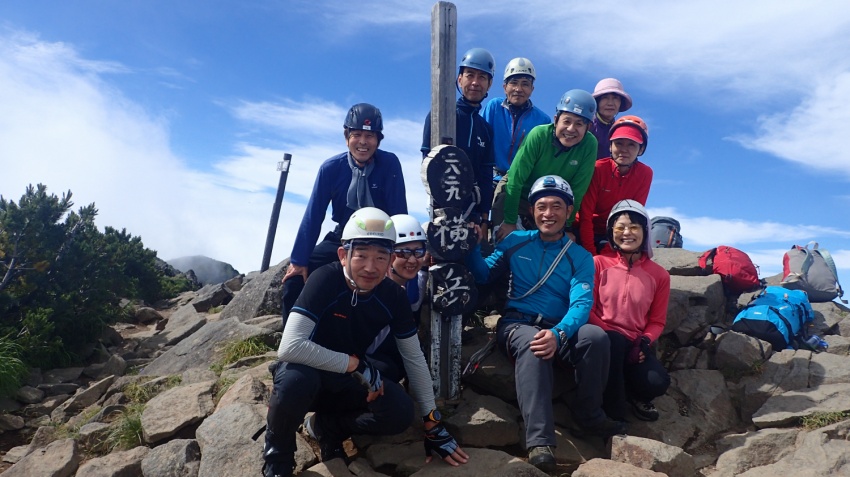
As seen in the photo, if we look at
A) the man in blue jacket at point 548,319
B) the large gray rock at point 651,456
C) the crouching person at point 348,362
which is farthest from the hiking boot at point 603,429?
the crouching person at point 348,362

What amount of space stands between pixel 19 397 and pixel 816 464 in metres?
11.2

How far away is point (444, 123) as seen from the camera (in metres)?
6.27

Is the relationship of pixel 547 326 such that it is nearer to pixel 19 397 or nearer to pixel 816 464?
pixel 816 464

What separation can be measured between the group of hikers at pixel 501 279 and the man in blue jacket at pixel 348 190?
0.05 ft

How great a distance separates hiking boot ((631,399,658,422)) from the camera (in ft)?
20.9

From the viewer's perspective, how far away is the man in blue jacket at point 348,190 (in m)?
6.21

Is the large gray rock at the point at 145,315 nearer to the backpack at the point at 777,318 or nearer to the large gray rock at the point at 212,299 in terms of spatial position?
the large gray rock at the point at 212,299

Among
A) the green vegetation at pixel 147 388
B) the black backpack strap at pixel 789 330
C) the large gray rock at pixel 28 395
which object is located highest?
the black backpack strap at pixel 789 330

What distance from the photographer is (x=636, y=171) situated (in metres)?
7.14

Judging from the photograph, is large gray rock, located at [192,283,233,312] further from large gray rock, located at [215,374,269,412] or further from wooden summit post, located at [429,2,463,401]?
wooden summit post, located at [429,2,463,401]

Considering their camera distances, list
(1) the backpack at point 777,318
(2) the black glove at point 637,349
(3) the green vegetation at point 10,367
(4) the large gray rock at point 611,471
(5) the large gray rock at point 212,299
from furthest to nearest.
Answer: (5) the large gray rock at point 212,299 < (3) the green vegetation at point 10,367 < (1) the backpack at point 777,318 < (2) the black glove at point 637,349 < (4) the large gray rock at point 611,471

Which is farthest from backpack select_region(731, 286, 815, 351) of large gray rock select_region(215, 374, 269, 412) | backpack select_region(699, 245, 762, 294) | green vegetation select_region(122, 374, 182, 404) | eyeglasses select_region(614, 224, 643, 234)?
green vegetation select_region(122, 374, 182, 404)

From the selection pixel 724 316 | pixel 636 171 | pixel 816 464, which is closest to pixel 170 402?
pixel 636 171

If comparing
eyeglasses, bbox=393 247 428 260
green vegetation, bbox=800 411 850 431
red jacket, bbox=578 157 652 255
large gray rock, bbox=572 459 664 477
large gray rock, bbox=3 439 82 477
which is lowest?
large gray rock, bbox=3 439 82 477
